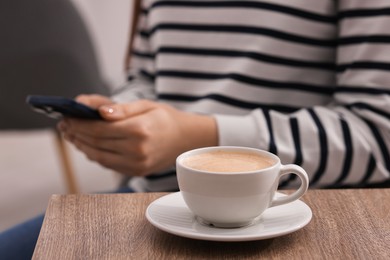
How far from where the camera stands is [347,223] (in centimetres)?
52

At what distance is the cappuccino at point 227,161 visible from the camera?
498 millimetres

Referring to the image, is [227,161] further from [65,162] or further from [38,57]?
[65,162]

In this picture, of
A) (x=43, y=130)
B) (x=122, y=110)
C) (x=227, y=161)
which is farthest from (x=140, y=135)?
(x=43, y=130)

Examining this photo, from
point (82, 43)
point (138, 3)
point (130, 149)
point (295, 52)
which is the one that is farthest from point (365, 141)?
point (82, 43)

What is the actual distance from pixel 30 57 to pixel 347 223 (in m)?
1.29

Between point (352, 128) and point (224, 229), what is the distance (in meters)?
0.41

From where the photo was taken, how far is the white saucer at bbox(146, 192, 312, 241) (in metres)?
0.47

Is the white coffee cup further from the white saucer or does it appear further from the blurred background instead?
the blurred background

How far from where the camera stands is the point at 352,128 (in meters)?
0.85

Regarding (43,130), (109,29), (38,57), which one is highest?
(38,57)

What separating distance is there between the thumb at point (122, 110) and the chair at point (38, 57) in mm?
938

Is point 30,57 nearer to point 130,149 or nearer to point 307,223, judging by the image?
point 130,149

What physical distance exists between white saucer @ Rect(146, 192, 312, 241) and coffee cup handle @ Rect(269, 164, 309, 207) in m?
0.01

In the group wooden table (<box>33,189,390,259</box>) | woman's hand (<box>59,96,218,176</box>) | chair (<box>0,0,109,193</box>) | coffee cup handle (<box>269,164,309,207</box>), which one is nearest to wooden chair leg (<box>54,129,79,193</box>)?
chair (<box>0,0,109,193</box>)
